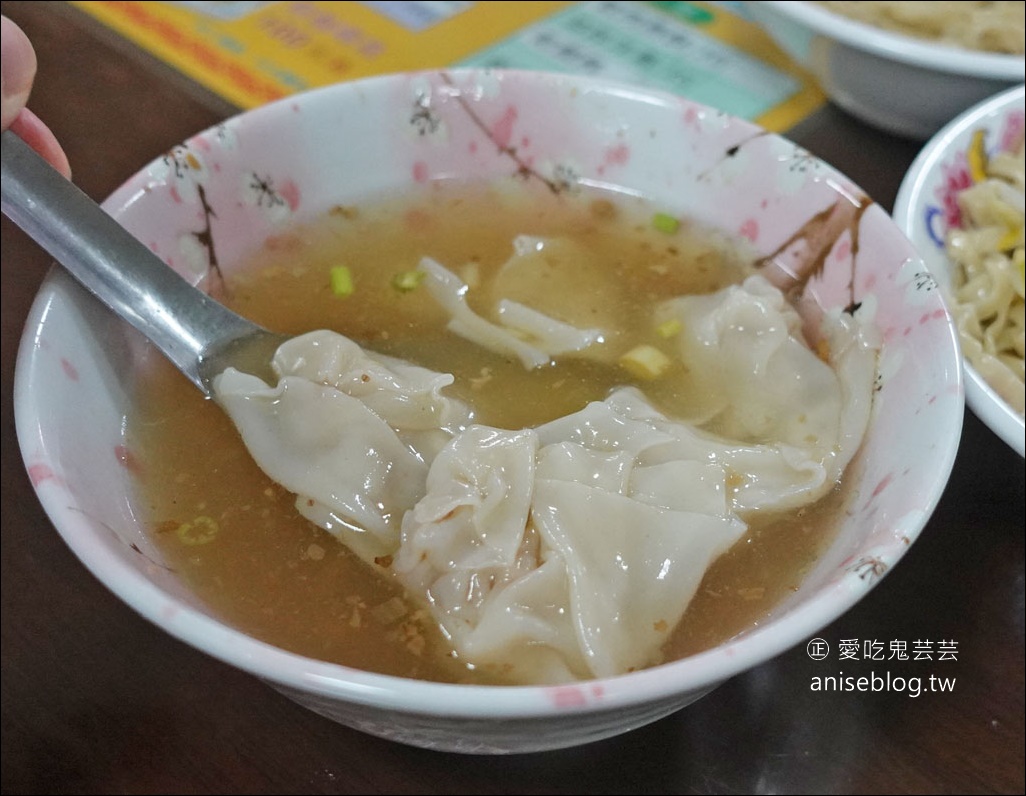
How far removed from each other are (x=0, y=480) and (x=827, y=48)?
1.99 metres

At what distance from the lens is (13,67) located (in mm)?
985

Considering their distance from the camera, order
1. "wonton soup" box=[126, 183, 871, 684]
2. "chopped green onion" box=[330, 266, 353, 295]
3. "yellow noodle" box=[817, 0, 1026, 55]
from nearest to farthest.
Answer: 1. "wonton soup" box=[126, 183, 871, 684]
2. "chopped green onion" box=[330, 266, 353, 295]
3. "yellow noodle" box=[817, 0, 1026, 55]

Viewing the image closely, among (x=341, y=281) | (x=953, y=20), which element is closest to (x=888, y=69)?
(x=953, y=20)

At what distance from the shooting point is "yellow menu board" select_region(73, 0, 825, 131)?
2.32m

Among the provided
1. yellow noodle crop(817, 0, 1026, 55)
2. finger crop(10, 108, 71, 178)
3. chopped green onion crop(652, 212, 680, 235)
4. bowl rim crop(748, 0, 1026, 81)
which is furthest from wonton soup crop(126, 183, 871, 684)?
yellow noodle crop(817, 0, 1026, 55)

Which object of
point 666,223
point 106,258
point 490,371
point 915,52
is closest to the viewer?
point 106,258

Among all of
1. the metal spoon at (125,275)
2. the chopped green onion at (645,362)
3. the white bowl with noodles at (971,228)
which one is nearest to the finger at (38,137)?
the metal spoon at (125,275)

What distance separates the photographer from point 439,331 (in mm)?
1604

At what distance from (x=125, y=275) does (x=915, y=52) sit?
174cm

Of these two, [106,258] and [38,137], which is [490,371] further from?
[38,137]

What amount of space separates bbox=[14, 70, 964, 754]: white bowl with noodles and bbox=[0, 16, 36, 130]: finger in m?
0.26

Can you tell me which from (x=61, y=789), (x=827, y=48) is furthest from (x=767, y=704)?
(x=827, y=48)

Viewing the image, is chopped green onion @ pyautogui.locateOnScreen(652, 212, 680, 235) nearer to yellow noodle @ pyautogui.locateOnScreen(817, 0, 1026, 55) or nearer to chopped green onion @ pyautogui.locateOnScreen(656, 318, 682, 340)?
chopped green onion @ pyautogui.locateOnScreen(656, 318, 682, 340)

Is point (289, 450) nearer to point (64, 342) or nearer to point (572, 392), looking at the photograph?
point (64, 342)
